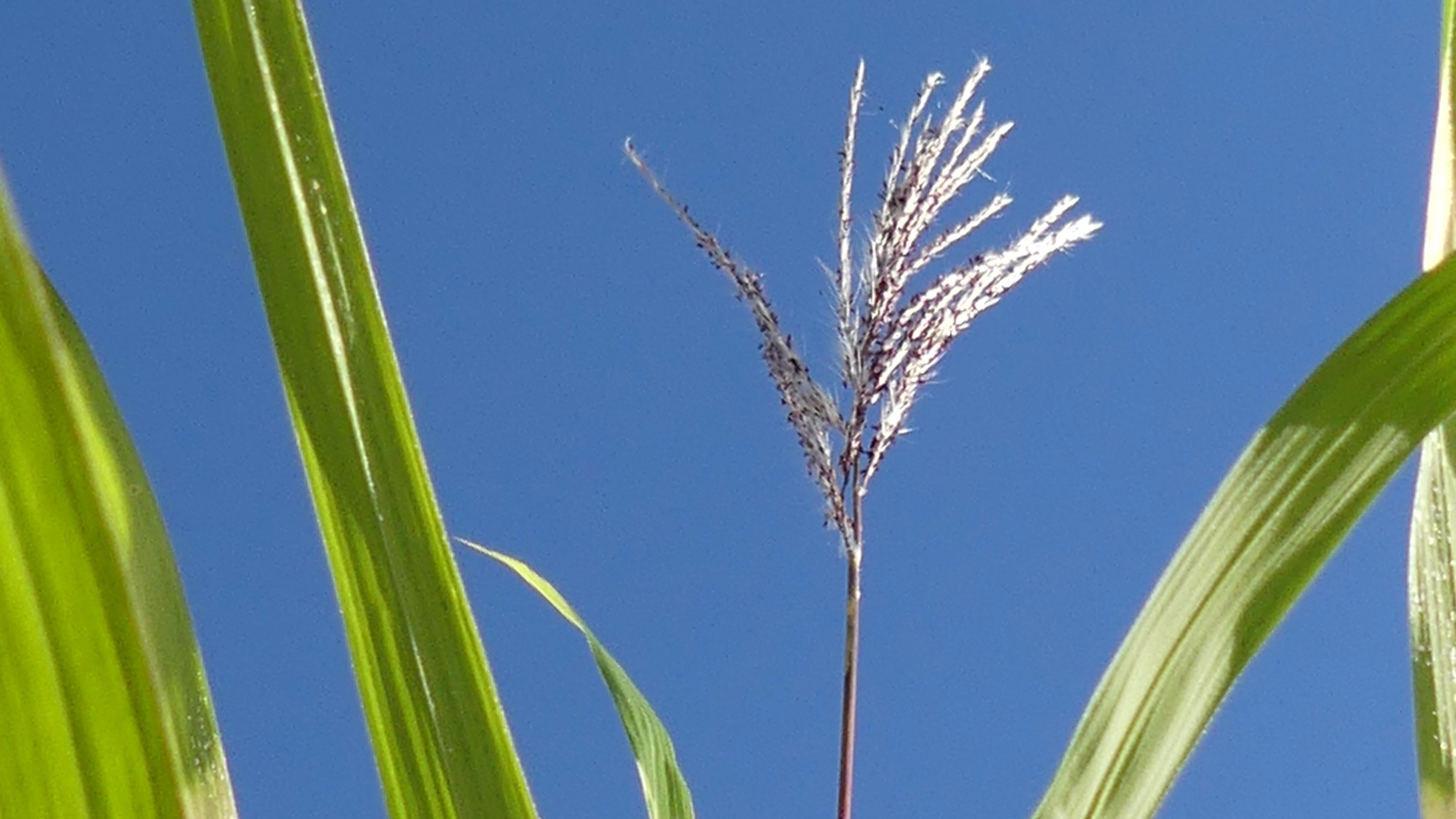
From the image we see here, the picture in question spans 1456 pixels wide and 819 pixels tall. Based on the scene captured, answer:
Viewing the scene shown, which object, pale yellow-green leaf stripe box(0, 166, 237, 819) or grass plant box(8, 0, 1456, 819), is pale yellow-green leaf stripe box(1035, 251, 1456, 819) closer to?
grass plant box(8, 0, 1456, 819)

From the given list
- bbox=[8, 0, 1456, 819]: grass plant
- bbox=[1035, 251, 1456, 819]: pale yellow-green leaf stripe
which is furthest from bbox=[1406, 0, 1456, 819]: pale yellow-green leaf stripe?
bbox=[1035, 251, 1456, 819]: pale yellow-green leaf stripe

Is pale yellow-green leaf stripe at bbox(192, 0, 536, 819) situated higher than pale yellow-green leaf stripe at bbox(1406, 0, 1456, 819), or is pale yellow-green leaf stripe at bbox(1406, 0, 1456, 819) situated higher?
pale yellow-green leaf stripe at bbox(192, 0, 536, 819)

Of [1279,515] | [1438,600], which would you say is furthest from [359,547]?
[1438,600]

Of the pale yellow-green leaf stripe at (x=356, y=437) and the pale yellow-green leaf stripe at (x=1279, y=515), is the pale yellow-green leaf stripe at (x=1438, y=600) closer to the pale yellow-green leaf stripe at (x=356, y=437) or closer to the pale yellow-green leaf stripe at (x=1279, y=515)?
the pale yellow-green leaf stripe at (x=1279, y=515)

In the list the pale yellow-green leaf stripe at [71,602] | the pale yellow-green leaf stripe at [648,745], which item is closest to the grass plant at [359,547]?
the pale yellow-green leaf stripe at [71,602]

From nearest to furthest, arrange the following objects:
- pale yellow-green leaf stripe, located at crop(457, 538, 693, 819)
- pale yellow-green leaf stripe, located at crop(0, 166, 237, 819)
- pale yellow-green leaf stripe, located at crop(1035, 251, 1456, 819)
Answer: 1. pale yellow-green leaf stripe, located at crop(0, 166, 237, 819)
2. pale yellow-green leaf stripe, located at crop(1035, 251, 1456, 819)
3. pale yellow-green leaf stripe, located at crop(457, 538, 693, 819)

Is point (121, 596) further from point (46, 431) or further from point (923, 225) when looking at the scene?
point (923, 225)
